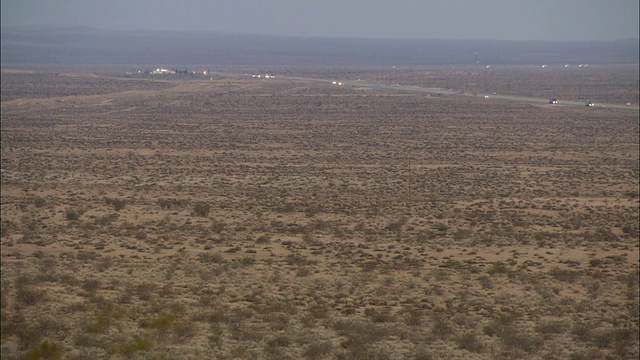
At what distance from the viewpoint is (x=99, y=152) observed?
156 ft

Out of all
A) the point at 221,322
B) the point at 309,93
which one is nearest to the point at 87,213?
the point at 221,322

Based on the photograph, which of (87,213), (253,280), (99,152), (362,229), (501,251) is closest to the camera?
(253,280)

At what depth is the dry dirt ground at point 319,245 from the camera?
14391mm

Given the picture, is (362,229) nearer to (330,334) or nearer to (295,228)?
(295,228)

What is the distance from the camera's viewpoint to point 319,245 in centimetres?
2361

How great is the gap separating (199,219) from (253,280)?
937cm

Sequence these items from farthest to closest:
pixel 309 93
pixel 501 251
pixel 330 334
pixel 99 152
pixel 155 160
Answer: pixel 309 93 → pixel 99 152 → pixel 155 160 → pixel 501 251 → pixel 330 334

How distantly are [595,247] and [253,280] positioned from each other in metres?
11.6

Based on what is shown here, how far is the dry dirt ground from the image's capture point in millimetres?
14391

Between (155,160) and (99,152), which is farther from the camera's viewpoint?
(99,152)

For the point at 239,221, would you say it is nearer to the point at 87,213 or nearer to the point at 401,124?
the point at 87,213

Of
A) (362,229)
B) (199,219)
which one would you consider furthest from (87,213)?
(362,229)

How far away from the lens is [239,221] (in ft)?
89.7

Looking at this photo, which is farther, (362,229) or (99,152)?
(99,152)
